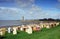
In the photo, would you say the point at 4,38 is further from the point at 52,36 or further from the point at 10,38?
the point at 52,36

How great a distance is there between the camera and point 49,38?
4.41 m

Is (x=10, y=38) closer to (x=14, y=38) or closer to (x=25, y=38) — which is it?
(x=14, y=38)

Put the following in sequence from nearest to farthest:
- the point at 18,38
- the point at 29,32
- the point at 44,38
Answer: the point at 44,38, the point at 18,38, the point at 29,32

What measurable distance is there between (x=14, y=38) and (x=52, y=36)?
3.49 ft

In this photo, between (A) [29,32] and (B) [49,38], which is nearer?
(B) [49,38]

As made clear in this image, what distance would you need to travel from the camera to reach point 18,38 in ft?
15.4

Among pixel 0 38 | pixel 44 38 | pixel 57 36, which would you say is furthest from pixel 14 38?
pixel 57 36

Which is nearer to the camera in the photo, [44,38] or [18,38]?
[44,38]

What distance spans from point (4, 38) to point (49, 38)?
1265mm

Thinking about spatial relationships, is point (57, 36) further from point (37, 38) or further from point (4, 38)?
point (4, 38)

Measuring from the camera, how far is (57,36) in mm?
4621

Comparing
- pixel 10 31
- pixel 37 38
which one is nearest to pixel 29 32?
pixel 10 31

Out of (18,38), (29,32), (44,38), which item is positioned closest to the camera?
(44,38)

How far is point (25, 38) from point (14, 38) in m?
0.34
